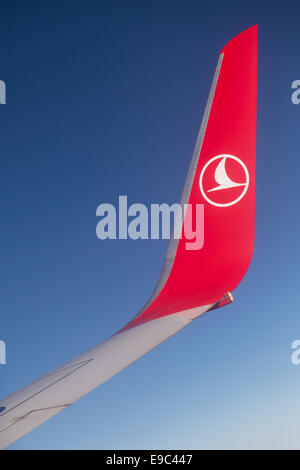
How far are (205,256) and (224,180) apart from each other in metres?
0.49

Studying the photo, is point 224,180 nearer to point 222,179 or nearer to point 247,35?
point 222,179

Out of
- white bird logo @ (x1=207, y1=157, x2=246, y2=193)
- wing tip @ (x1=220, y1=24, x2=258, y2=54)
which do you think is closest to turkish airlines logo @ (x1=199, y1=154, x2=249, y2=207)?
white bird logo @ (x1=207, y1=157, x2=246, y2=193)

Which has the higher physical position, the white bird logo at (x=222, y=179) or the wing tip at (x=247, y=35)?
the wing tip at (x=247, y=35)

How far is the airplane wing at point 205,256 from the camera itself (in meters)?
1.09

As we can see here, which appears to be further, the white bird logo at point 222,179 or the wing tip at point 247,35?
the wing tip at point 247,35

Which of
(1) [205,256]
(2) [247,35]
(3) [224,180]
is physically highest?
(2) [247,35]

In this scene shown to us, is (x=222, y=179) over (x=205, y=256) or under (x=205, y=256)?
over

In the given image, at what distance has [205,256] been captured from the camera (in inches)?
65.6

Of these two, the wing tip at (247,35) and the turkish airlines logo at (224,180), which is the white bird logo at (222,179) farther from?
the wing tip at (247,35)

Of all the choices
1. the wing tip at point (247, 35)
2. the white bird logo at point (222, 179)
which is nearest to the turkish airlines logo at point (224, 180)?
the white bird logo at point (222, 179)

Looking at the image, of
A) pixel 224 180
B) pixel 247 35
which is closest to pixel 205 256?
pixel 224 180

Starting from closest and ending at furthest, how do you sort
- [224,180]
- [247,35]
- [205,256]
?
[205,256], [224,180], [247,35]

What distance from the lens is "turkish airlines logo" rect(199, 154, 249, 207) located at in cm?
186

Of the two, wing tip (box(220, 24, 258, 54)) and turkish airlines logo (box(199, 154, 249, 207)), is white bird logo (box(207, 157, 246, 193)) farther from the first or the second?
wing tip (box(220, 24, 258, 54))
